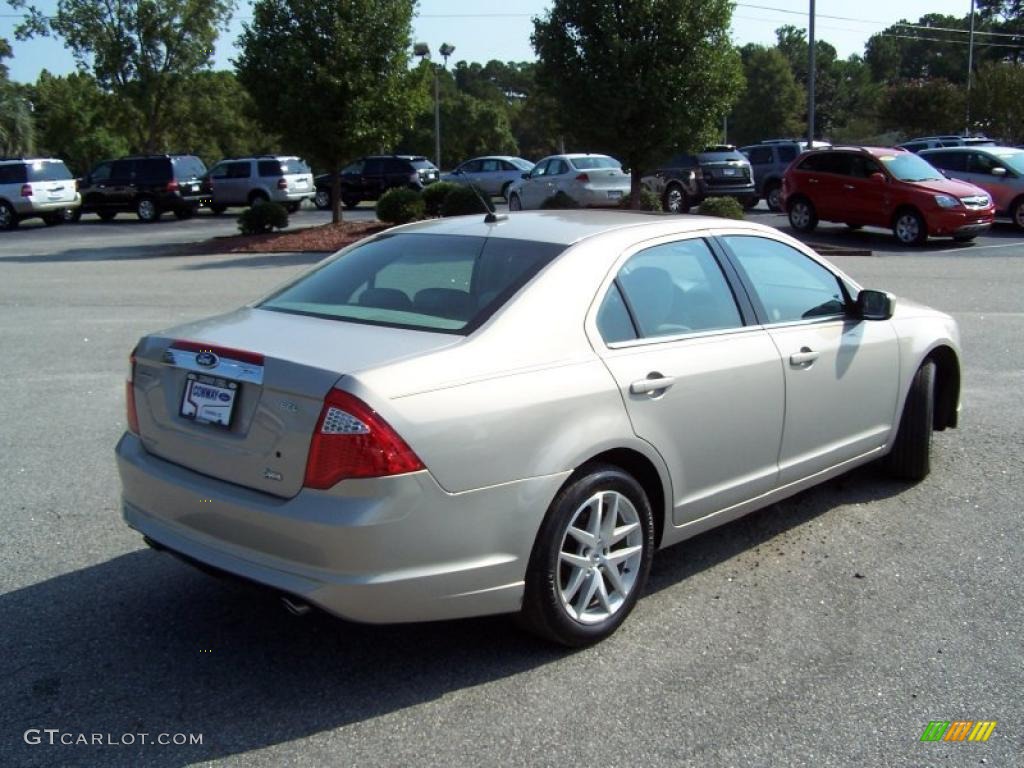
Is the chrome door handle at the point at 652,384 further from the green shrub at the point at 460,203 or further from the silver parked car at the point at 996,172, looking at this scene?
the silver parked car at the point at 996,172

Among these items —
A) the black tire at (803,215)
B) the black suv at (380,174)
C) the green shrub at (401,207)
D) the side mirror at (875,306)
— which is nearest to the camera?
the side mirror at (875,306)

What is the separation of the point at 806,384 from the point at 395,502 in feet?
7.72

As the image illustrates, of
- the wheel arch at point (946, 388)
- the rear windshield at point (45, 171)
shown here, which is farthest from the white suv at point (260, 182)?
Result: the wheel arch at point (946, 388)

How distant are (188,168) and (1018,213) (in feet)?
78.0

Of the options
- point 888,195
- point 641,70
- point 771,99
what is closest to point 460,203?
point 641,70

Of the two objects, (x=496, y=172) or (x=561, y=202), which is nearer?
(x=561, y=202)

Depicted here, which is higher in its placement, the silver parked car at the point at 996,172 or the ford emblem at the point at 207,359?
the silver parked car at the point at 996,172

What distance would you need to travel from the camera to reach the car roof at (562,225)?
4.50m

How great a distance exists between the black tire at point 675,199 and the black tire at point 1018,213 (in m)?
7.77

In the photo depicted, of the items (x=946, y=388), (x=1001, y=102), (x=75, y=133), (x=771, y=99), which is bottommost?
(x=946, y=388)

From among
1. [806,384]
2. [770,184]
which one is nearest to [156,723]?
[806,384]

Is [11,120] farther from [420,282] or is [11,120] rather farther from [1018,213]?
[420,282]

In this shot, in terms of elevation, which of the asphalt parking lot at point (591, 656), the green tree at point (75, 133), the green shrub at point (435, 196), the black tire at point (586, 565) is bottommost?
the asphalt parking lot at point (591, 656)

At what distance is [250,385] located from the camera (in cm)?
364
